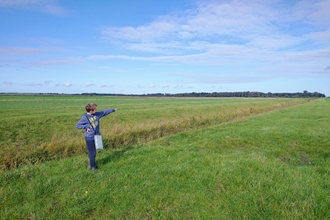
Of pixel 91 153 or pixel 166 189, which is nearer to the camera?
pixel 166 189

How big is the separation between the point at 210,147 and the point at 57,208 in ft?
27.0

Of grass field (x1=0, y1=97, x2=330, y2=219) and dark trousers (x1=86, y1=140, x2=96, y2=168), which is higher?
dark trousers (x1=86, y1=140, x2=96, y2=168)

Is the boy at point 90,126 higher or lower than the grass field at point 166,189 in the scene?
higher

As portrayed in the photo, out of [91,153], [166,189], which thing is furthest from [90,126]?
[166,189]

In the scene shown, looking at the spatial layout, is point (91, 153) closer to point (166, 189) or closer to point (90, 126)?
point (90, 126)

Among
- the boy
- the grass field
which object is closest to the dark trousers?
the boy

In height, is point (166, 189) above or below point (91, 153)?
below

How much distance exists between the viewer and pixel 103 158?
340 inches

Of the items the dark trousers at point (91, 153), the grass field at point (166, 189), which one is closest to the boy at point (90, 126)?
the dark trousers at point (91, 153)

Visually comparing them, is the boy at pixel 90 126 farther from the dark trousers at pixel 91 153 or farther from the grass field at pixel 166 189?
the grass field at pixel 166 189

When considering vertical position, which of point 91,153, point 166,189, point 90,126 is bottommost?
point 166,189

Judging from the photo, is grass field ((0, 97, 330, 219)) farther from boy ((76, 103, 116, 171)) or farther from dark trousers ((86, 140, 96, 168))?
boy ((76, 103, 116, 171))

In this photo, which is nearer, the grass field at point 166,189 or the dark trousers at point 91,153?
the grass field at point 166,189

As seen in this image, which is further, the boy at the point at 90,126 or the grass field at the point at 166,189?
the boy at the point at 90,126
